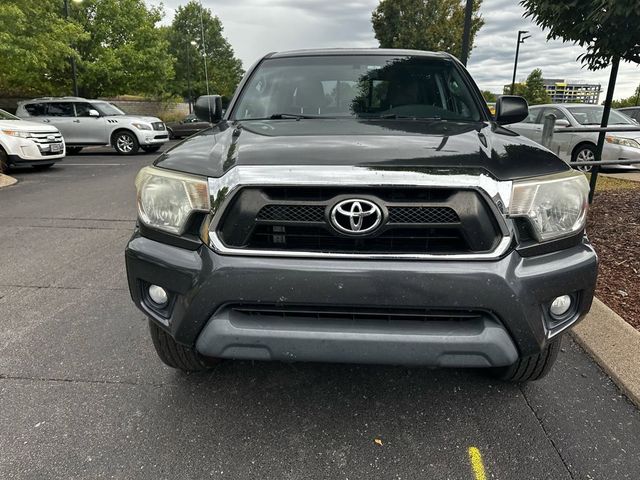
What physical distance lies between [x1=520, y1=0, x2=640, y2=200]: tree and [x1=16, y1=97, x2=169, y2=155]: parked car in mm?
12829

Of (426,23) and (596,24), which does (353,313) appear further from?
(426,23)

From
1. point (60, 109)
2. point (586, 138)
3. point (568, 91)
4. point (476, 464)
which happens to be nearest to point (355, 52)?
point (476, 464)

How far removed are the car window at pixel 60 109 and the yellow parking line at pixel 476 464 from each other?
51.7 ft

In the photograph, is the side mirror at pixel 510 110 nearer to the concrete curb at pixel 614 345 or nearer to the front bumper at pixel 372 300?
the concrete curb at pixel 614 345

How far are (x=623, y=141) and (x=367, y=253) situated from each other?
10.3 m

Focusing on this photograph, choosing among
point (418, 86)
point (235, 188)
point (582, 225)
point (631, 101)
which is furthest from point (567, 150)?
point (631, 101)

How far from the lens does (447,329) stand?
184 centimetres

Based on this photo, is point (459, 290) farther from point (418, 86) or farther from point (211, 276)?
point (418, 86)

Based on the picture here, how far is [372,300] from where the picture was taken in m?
1.79

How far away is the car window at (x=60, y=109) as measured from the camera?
1456 cm

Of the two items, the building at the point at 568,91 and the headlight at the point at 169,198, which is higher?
the headlight at the point at 169,198

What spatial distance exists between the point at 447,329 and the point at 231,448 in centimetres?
107

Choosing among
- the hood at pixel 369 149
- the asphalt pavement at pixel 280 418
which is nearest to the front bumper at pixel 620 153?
the asphalt pavement at pixel 280 418

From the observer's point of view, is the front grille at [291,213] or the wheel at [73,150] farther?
the wheel at [73,150]
